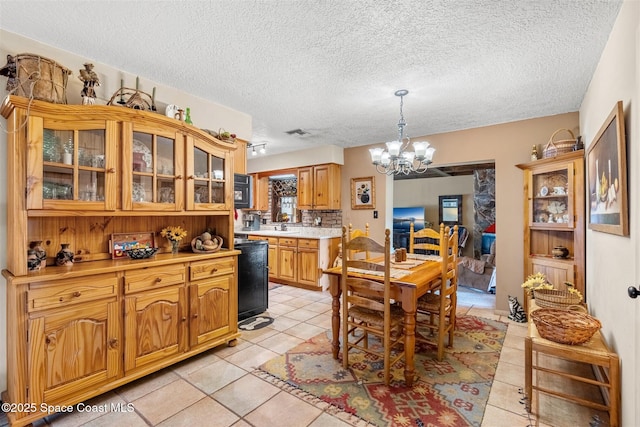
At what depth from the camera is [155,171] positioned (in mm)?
2367

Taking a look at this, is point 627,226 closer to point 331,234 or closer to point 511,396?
point 511,396

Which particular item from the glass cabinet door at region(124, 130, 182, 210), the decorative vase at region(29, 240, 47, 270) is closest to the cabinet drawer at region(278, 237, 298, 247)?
the glass cabinet door at region(124, 130, 182, 210)

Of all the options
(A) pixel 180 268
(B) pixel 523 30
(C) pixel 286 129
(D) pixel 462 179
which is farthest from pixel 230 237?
(D) pixel 462 179

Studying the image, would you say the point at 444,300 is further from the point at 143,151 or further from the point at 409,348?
the point at 143,151

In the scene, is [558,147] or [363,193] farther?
[363,193]

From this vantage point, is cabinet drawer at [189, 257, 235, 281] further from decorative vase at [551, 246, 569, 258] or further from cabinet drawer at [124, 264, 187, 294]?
decorative vase at [551, 246, 569, 258]

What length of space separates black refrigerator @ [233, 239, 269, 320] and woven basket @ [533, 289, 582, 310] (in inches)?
113

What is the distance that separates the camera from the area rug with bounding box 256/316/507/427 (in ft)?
6.21

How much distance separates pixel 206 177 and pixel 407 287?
1993mm

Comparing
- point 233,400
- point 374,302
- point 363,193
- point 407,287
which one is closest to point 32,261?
point 233,400

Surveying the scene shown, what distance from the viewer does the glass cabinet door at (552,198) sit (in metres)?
3.03

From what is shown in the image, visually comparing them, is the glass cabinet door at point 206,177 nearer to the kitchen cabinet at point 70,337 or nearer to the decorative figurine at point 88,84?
the decorative figurine at point 88,84

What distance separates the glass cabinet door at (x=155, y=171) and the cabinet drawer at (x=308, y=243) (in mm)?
2702

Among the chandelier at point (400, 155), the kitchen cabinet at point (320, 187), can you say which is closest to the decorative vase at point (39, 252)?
the chandelier at point (400, 155)
